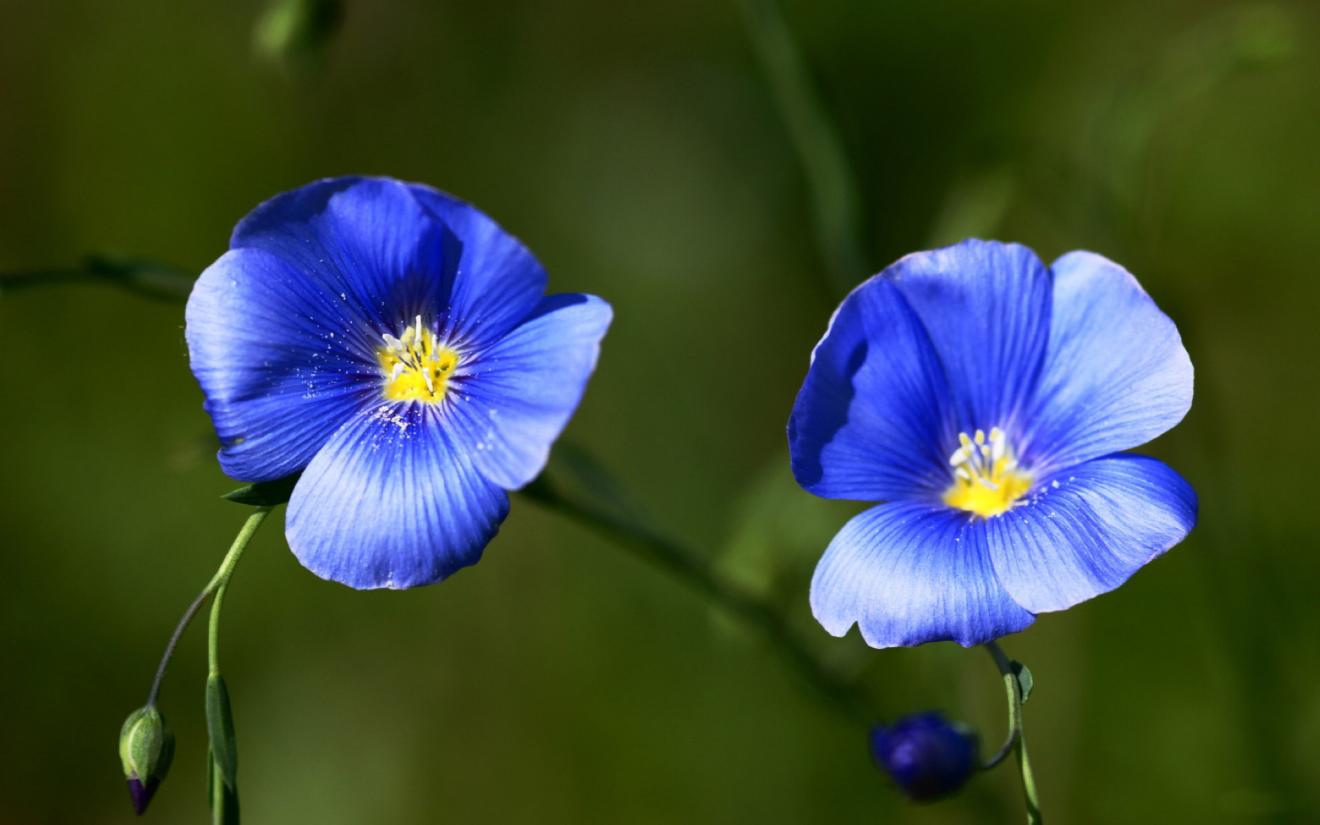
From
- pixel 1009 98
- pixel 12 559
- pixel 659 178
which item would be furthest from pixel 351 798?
pixel 1009 98

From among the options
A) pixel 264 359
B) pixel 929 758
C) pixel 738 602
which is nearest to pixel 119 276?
pixel 264 359

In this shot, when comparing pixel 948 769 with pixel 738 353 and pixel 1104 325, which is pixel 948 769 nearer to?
pixel 1104 325

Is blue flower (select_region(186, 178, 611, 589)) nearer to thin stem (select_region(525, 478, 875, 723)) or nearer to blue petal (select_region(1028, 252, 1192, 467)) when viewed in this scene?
thin stem (select_region(525, 478, 875, 723))

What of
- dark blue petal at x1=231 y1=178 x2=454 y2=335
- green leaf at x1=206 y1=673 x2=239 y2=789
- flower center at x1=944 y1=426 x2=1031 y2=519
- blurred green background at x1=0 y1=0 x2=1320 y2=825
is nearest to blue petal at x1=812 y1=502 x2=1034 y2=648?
flower center at x1=944 y1=426 x2=1031 y2=519

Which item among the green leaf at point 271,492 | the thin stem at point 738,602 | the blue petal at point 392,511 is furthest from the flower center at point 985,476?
the green leaf at point 271,492

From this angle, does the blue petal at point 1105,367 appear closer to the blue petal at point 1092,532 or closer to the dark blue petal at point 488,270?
the blue petal at point 1092,532

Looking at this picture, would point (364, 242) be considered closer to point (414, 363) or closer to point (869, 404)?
point (414, 363)
